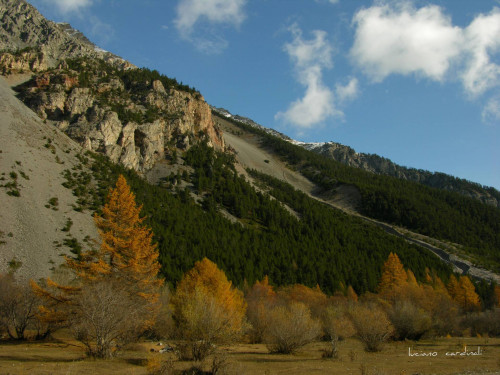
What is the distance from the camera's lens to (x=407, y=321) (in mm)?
33375

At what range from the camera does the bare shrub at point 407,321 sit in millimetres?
33406

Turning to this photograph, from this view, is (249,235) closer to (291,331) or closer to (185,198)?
(185,198)

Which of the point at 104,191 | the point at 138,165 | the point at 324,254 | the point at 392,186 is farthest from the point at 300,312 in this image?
the point at 392,186

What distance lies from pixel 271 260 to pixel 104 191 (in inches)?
1416

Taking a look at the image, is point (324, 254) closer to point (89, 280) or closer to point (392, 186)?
point (89, 280)

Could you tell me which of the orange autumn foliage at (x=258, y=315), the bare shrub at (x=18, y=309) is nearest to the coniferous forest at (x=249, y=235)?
the orange autumn foliage at (x=258, y=315)

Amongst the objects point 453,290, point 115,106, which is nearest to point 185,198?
point 115,106

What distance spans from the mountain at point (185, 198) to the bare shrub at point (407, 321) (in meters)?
29.7

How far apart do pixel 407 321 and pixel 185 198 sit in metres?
63.1

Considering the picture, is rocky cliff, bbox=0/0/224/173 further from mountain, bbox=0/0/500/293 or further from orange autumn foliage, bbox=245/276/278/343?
orange autumn foliage, bbox=245/276/278/343

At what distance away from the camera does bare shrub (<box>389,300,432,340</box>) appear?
1315 inches

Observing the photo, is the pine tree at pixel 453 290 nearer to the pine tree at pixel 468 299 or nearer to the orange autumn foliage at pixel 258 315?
the pine tree at pixel 468 299

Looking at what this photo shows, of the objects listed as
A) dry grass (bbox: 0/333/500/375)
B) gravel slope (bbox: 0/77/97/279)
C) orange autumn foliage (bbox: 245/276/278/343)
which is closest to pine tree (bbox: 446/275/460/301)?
orange autumn foliage (bbox: 245/276/278/343)

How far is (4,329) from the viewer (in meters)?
26.5
